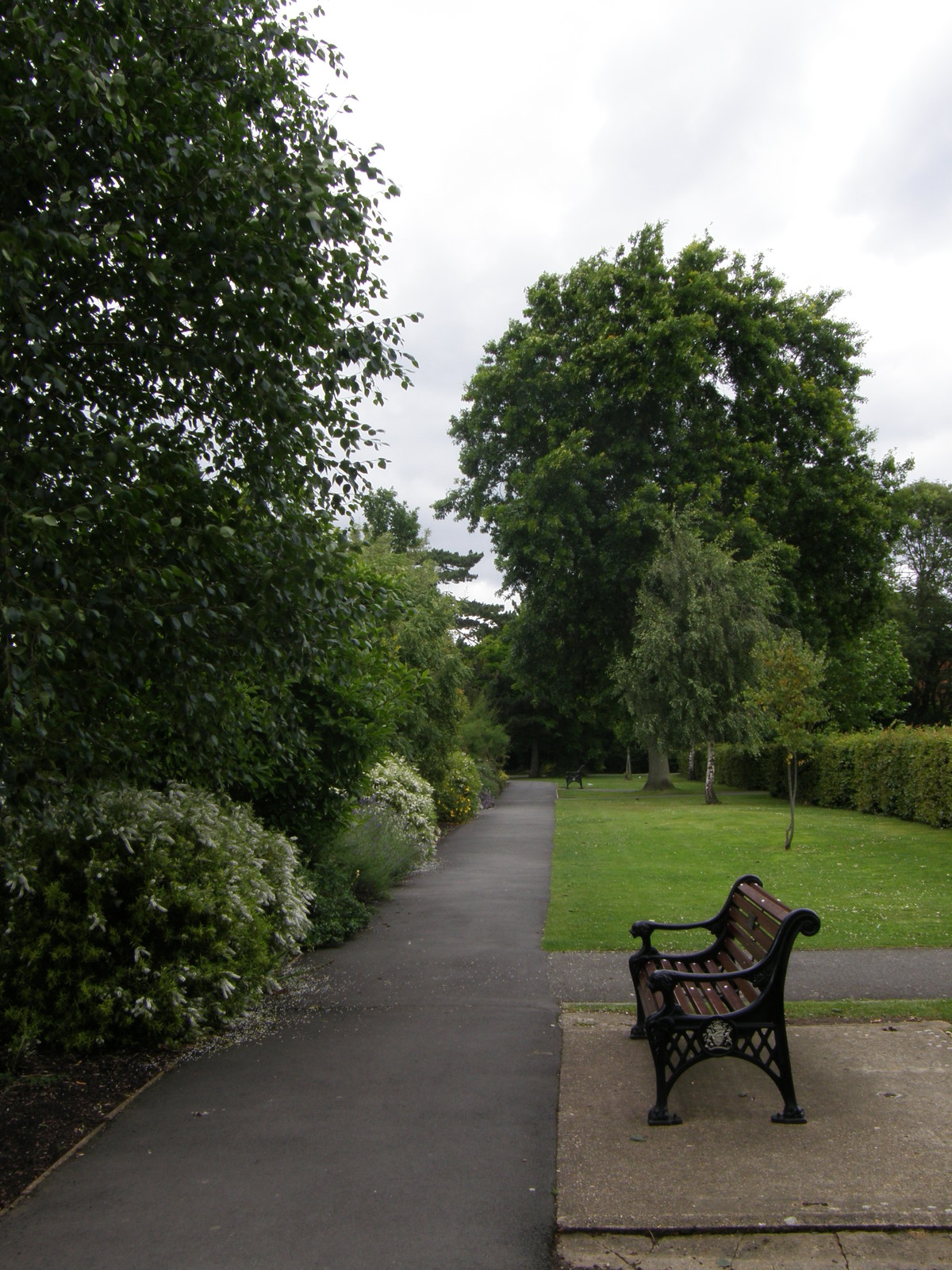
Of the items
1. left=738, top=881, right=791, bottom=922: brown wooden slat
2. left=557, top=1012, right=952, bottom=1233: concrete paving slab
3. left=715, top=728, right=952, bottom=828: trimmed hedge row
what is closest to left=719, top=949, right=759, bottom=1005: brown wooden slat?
left=738, top=881, right=791, bottom=922: brown wooden slat

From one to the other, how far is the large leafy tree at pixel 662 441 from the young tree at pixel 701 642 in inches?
75.4

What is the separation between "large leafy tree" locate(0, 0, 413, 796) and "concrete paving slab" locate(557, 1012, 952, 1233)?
9.00ft

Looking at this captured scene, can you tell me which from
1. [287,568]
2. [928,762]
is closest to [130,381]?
[287,568]

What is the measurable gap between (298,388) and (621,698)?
26558 mm

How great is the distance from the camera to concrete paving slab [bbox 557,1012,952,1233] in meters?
3.81

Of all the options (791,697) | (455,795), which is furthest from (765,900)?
(455,795)

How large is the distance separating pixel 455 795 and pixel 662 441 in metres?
15.1

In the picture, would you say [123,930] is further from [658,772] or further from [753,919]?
[658,772]

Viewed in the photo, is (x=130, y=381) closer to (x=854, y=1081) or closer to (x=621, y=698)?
(x=854, y=1081)

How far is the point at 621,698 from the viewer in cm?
3122

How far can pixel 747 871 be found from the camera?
48.7 feet

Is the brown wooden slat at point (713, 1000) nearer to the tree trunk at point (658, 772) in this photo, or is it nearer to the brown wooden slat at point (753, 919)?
the brown wooden slat at point (753, 919)

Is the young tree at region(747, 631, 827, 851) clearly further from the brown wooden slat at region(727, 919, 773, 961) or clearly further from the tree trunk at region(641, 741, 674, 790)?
the tree trunk at region(641, 741, 674, 790)

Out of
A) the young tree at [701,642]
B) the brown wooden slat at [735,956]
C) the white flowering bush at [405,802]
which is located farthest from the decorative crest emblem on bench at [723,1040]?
the young tree at [701,642]
